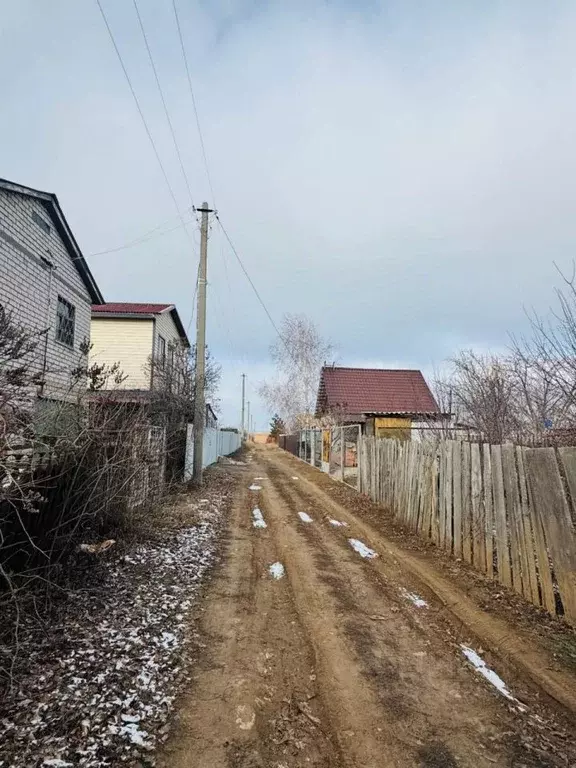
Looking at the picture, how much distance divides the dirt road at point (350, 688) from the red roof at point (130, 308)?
643 inches

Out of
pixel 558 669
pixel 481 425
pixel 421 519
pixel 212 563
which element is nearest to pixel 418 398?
pixel 481 425

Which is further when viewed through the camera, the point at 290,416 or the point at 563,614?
the point at 290,416

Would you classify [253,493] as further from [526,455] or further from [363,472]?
[526,455]

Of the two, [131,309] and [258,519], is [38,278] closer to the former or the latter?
[258,519]

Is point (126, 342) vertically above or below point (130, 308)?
below

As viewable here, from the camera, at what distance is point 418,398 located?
24.7 meters

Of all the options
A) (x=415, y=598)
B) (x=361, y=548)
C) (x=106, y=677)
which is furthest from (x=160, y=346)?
(x=106, y=677)

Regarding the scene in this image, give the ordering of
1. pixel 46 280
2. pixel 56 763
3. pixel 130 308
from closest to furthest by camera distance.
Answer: pixel 56 763 < pixel 46 280 < pixel 130 308

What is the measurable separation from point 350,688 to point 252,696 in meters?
0.67

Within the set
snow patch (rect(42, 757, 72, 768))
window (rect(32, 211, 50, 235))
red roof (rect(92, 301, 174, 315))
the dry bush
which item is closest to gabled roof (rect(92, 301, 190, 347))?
red roof (rect(92, 301, 174, 315))

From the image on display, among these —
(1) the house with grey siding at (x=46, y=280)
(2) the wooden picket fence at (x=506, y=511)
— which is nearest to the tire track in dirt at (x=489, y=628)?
(2) the wooden picket fence at (x=506, y=511)

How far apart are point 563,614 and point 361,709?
2475 mm

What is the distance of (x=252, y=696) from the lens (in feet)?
10.3

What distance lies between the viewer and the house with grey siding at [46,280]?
9398 millimetres
